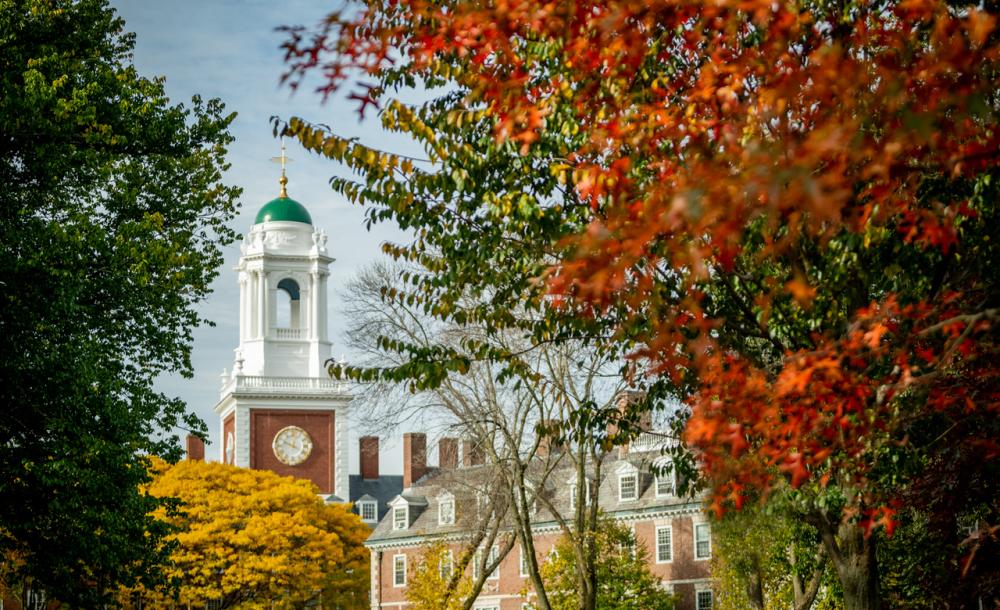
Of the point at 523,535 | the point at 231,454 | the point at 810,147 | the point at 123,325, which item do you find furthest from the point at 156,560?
the point at 231,454

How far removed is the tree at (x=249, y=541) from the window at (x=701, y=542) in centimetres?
1740

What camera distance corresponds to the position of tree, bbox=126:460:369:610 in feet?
208

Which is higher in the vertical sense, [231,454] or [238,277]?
[238,277]

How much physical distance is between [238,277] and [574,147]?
87.3 meters

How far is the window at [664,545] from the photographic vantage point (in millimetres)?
64625

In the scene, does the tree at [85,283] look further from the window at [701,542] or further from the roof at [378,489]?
the roof at [378,489]

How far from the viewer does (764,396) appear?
11.3m

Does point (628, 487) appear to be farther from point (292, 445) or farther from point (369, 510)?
point (369, 510)

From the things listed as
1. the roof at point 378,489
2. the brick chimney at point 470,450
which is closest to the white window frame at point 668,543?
the brick chimney at point 470,450

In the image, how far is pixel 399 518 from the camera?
81688 mm

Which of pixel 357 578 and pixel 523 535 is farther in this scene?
pixel 357 578

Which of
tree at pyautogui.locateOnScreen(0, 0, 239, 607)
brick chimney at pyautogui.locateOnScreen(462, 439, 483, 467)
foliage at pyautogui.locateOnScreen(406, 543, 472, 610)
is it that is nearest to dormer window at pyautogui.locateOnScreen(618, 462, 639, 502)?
foliage at pyautogui.locateOnScreen(406, 543, 472, 610)

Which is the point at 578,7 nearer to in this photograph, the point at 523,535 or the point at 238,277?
the point at 523,535

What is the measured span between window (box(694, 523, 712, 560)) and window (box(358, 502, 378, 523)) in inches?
1705
